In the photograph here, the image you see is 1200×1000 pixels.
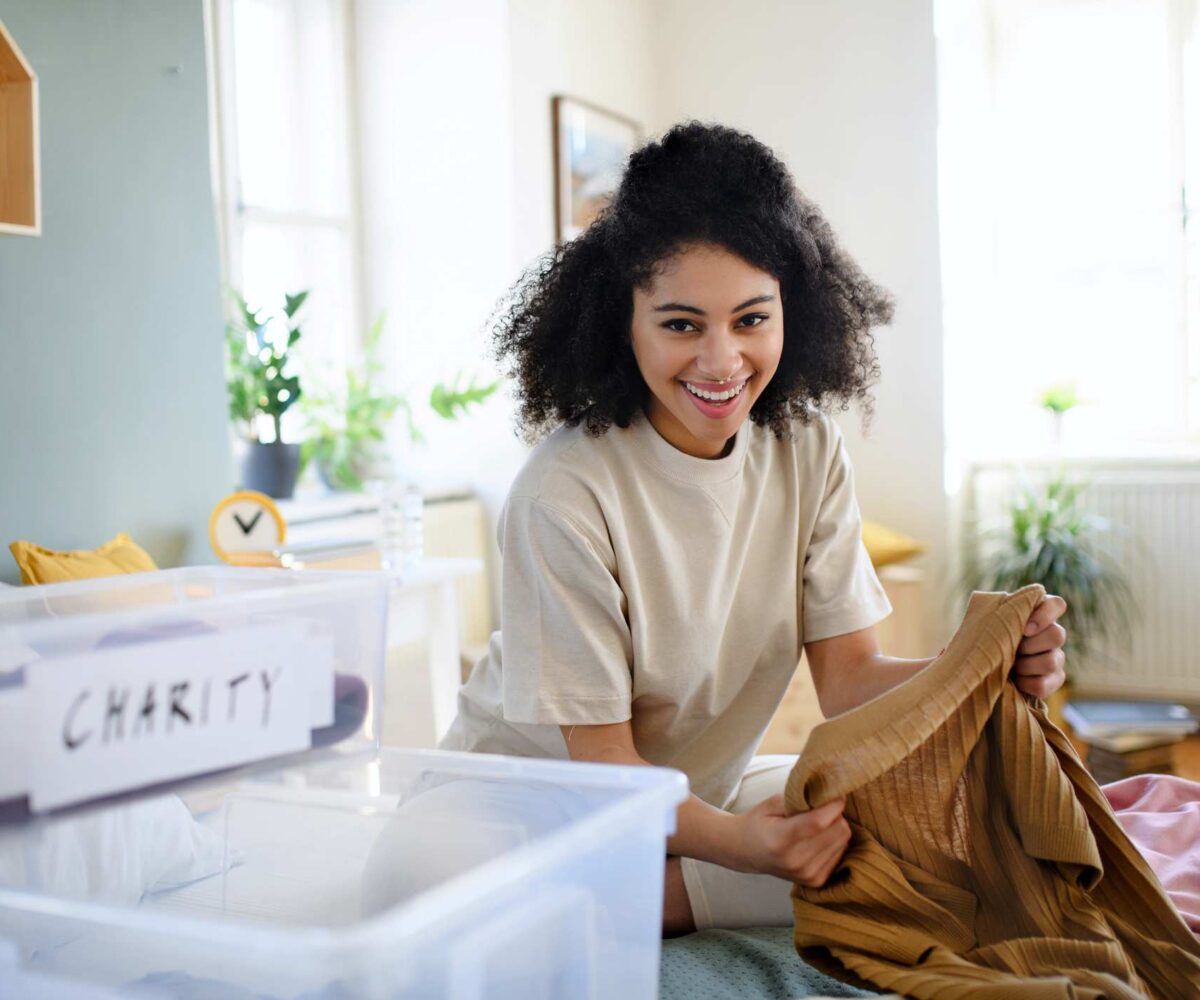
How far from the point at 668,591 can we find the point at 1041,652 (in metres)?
0.41

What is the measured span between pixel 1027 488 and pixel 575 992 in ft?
12.5

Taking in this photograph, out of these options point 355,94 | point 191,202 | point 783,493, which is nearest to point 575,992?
point 783,493

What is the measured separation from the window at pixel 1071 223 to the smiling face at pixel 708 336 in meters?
3.01

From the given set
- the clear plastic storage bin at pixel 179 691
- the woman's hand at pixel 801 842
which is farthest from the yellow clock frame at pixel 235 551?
the clear plastic storage bin at pixel 179 691

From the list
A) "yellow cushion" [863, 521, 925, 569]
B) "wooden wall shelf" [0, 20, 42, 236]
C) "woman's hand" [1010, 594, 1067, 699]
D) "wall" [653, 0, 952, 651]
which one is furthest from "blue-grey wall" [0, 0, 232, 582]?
"wall" [653, 0, 952, 651]

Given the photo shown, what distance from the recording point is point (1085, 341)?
4504mm

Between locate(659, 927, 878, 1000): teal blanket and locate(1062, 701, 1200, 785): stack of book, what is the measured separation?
200 cm

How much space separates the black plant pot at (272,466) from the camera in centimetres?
319

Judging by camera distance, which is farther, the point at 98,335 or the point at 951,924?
the point at 98,335

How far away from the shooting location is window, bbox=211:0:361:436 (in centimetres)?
339

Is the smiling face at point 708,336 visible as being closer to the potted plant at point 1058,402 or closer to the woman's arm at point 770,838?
the woman's arm at point 770,838

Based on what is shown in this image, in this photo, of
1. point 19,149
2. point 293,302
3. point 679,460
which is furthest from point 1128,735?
point 19,149

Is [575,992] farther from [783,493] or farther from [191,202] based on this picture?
[191,202]

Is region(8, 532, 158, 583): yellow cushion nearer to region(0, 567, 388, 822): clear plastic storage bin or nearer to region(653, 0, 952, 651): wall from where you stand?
region(0, 567, 388, 822): clear plastic storage bin
